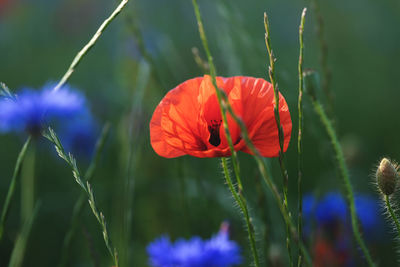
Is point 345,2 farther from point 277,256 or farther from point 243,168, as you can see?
point 277,256

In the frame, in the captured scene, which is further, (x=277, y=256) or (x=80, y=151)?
(x=80, y=151)

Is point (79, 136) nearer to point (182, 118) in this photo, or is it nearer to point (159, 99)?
point (159, 99)

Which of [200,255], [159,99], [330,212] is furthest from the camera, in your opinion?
[159,99]

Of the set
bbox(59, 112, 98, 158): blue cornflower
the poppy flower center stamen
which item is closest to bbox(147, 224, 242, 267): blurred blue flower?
the poppy flower center stamen

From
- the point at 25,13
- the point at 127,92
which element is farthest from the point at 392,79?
the point at 25,13

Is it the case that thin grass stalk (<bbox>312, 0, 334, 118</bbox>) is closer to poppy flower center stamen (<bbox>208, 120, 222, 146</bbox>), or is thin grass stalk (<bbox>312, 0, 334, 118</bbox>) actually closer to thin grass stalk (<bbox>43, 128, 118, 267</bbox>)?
poppy flower center stamen (<bbox>208, 120, 222, 146</bbox>)

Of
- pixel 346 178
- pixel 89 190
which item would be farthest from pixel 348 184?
pixel 89 190

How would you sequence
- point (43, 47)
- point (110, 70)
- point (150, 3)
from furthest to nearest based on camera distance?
point (150, 3)
point (43, 47)
point (110, 70)

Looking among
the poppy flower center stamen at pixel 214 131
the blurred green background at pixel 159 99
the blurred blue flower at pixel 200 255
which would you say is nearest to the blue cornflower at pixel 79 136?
the blurred green background at pixel 159 99
